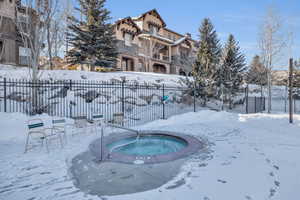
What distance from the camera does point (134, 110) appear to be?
11.4 meters

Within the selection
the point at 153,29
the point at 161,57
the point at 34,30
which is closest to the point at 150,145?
the point at 34,30

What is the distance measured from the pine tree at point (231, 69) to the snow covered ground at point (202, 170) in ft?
27.6

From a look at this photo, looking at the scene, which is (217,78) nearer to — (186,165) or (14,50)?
(186,165)

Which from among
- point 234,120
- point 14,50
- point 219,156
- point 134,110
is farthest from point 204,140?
point 14,50

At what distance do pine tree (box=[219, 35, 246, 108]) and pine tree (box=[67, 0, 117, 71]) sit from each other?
9762 millimetres

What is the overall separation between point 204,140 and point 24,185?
16.6 feet

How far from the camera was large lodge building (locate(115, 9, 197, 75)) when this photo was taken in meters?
22.5

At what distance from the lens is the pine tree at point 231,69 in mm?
14539

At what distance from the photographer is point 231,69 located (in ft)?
48.0

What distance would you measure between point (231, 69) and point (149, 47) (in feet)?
44.1

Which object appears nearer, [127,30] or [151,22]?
[127,30]

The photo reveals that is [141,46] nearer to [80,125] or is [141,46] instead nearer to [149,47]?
[149,47]

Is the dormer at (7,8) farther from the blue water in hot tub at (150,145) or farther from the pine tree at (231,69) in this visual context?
the pine tree at (231,69)

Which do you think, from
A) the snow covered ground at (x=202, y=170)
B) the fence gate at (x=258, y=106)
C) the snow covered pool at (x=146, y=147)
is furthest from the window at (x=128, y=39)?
the snow covered pool at (x=146, y=147)
